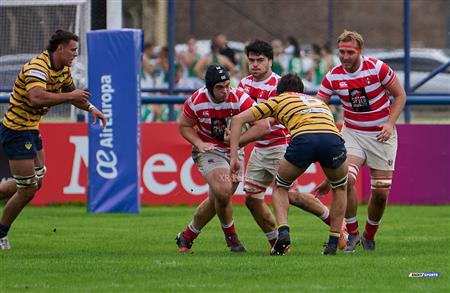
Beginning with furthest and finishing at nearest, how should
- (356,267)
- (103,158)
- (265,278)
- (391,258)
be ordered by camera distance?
1. (103,158)
2. (391,258)
3. (356,267)
4. (265,278)

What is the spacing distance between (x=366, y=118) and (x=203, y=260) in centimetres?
231

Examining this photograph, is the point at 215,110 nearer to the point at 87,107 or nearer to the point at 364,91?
the point at 87,107

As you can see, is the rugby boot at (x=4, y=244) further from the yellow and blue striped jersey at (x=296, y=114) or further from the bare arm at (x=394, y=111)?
the bare arm at (x=394, y=111)

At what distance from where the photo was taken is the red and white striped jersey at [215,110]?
37.7 feet

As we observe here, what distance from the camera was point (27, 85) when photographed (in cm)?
1168

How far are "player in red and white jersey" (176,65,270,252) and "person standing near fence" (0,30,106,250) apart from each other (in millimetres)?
1004

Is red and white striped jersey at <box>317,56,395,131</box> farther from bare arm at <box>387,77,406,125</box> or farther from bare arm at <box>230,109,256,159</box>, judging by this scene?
bare arm at <box>230,109,256,159</box>

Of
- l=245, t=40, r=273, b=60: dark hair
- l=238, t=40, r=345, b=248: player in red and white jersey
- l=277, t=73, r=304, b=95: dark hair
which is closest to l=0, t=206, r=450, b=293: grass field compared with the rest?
l=238, t=40, r=345, b=248: player in red and white jersey

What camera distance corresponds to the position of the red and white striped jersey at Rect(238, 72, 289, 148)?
12.1 meters

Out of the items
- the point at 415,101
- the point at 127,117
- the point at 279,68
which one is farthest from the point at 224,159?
the point at 279,68

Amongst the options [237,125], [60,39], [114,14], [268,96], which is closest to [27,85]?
[60,39]

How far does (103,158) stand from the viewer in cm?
1714

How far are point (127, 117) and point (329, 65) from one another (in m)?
4.67

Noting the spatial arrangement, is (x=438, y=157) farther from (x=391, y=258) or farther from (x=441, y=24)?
(x=391, y=258)
